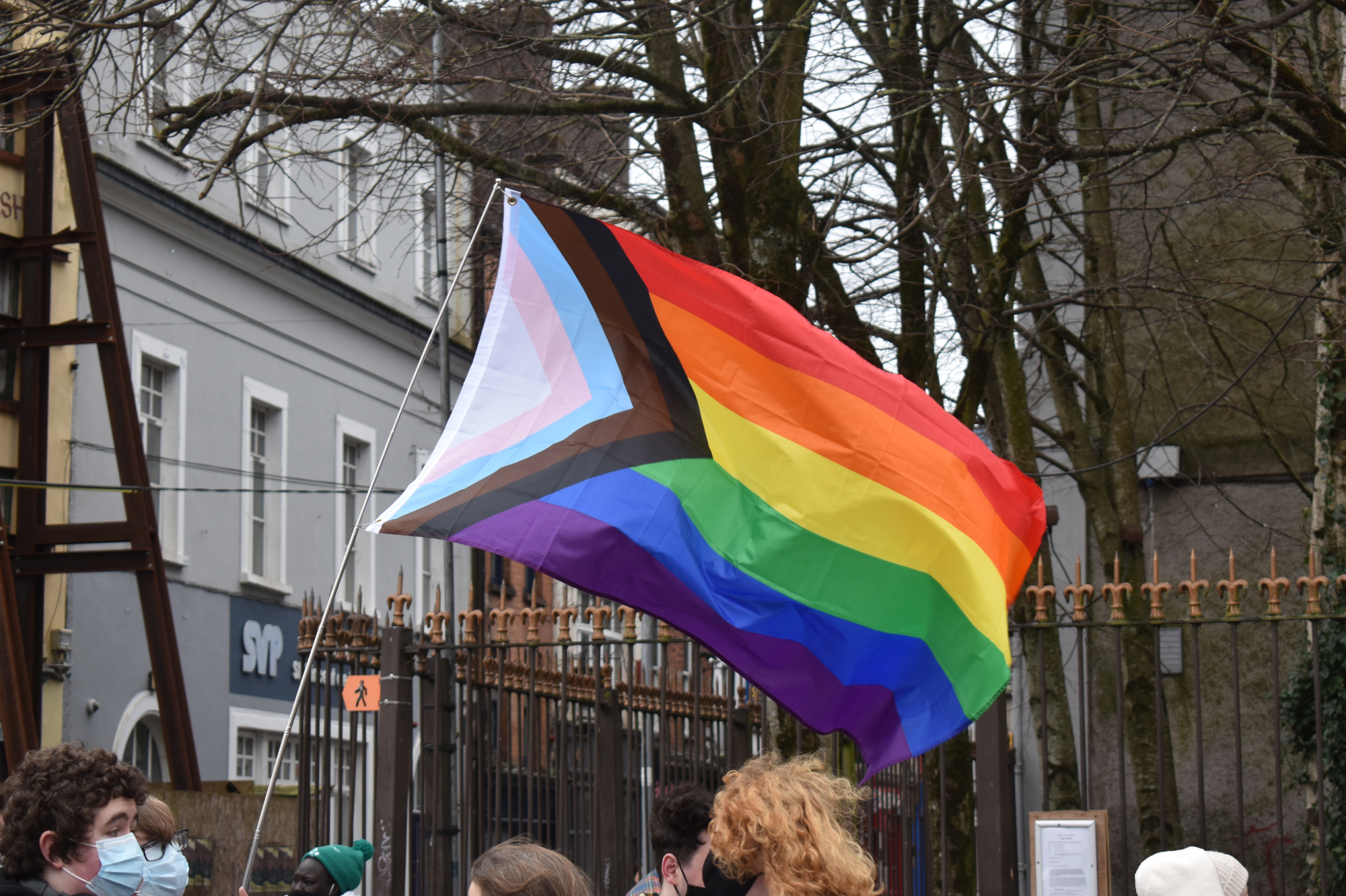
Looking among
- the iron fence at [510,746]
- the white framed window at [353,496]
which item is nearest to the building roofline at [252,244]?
the white framed window at [353,496]

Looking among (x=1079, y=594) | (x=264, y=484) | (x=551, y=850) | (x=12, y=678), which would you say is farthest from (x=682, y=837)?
(x=264, y=484)

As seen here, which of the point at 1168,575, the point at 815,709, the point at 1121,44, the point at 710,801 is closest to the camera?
the point at 710,801

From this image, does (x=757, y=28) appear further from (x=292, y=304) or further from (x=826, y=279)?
(x=292, y=304)

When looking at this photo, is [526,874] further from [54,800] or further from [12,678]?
[12,678]

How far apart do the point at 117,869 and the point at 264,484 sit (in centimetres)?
1774

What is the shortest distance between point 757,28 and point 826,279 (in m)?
2.82

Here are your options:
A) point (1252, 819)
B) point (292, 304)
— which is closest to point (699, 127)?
point (1252, 819)

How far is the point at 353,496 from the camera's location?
23.5 meters

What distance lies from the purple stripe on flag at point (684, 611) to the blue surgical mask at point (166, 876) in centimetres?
167

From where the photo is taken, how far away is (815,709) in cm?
636

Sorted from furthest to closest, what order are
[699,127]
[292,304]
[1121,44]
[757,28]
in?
[292,304] < [699,127] < [757,28] < [1121,44]

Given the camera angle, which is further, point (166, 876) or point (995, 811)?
point (995, 811)

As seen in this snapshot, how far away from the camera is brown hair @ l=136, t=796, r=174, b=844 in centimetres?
466

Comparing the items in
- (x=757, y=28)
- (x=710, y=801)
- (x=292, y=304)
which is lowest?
(x=710, y=801)
